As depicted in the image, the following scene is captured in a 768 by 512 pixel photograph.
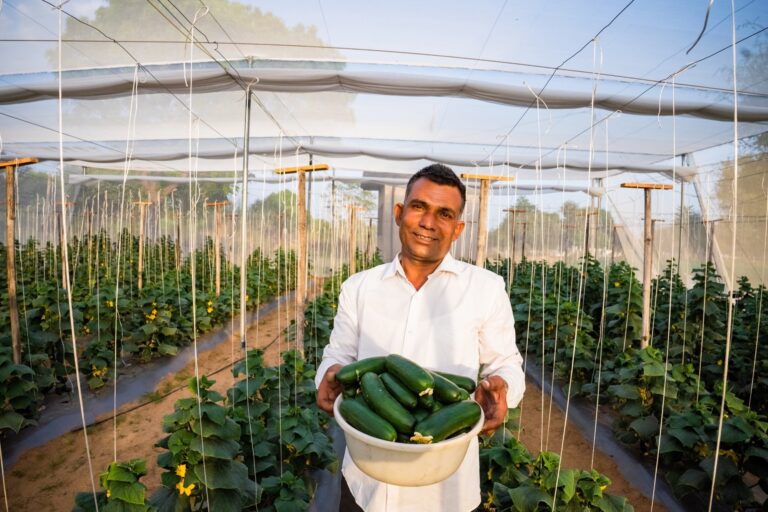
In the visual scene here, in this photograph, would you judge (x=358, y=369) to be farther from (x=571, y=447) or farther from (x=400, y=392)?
(x=571, y=447)

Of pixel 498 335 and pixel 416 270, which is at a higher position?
pixel 416 270

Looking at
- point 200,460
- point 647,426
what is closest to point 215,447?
point 200,460

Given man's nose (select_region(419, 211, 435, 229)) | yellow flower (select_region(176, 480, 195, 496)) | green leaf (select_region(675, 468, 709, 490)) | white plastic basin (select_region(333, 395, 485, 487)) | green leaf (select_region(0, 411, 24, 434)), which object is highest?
man's nose (select_region(419, 211, 435, 229))

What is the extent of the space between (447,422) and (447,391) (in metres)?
0.17

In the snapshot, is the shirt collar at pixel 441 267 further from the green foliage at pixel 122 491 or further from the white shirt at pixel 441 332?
the green foliage at pixel 122 491

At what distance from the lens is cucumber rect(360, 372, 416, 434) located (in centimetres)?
156

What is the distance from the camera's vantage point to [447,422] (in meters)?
1.51

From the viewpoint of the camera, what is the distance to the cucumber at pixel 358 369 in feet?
5.85

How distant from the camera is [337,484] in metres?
4.31

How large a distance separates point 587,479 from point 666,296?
7390 mm

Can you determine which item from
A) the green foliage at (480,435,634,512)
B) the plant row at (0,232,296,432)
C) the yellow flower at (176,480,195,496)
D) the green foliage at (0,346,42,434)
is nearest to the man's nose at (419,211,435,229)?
the green foliage at (480,435,634,512)

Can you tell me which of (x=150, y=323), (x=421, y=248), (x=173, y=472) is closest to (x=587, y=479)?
(x=421, y=248)

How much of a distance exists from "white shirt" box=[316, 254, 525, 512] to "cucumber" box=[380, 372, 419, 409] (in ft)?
1.27

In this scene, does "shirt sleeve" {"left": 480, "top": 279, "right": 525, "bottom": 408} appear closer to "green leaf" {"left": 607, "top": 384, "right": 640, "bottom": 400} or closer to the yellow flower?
the yellow flower
